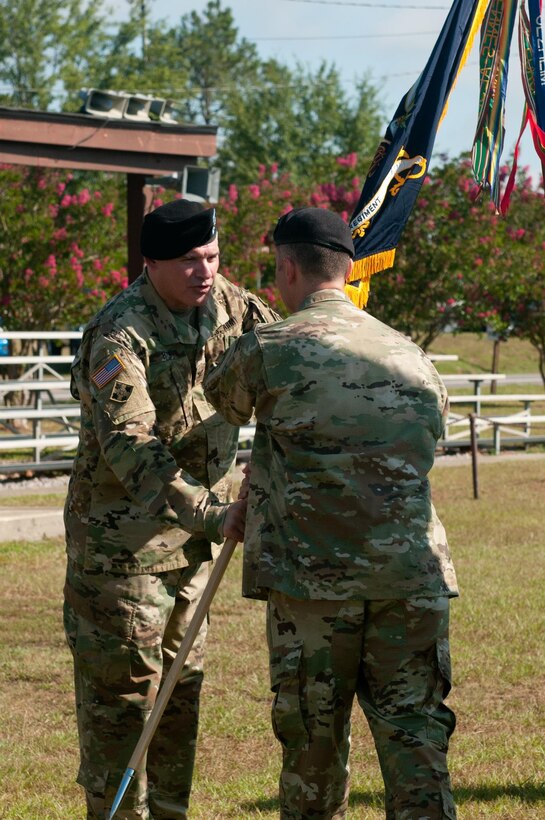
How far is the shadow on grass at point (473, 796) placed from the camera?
4602 millimetres

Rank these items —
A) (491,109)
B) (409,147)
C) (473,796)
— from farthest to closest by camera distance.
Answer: (491,109) → (409,147) → (473,796)

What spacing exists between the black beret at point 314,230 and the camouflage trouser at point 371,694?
1025 millimetres

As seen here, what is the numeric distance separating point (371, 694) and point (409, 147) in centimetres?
244

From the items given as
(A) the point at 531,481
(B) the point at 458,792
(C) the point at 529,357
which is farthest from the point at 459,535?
(C) the point at 529,357

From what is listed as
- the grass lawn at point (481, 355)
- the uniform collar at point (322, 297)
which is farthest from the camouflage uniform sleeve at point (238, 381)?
the grass lawn at point (481, 355)

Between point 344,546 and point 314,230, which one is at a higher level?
point 314,230

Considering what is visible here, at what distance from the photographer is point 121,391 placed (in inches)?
146

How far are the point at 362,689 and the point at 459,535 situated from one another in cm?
A: 684

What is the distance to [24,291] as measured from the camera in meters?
18.3

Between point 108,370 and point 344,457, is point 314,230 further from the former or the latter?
point 108,370

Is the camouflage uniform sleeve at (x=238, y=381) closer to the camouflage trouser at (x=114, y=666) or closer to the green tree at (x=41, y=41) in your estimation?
the camouflage trouser at (x=114, y=666)

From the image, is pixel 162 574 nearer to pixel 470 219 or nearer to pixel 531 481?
pixel 531 481

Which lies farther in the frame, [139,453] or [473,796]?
[473,796]

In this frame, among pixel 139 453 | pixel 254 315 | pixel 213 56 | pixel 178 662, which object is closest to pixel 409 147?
pixel 254 315
